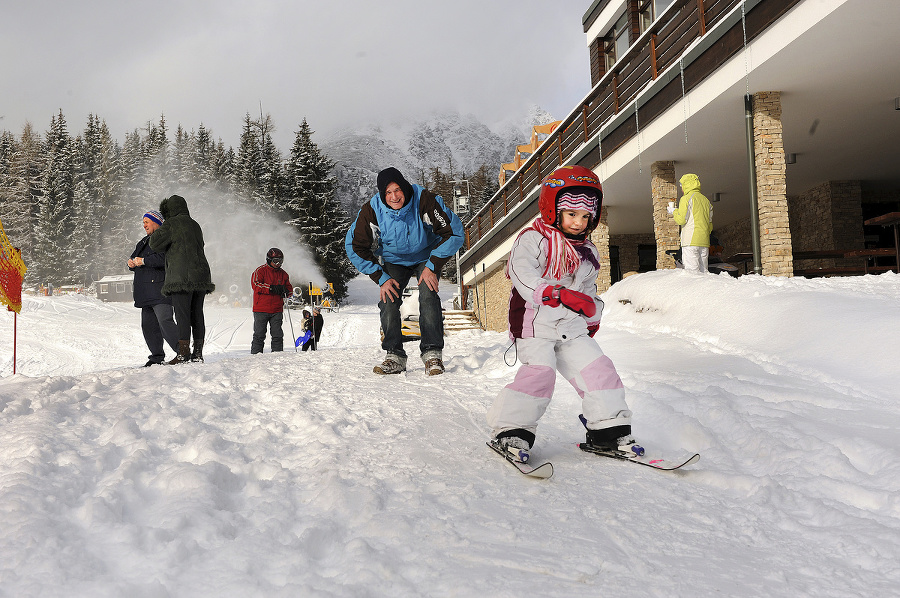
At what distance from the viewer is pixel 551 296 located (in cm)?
284

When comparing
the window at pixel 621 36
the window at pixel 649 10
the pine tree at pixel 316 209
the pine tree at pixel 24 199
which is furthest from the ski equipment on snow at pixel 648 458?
the pine tree at pixel 24 199

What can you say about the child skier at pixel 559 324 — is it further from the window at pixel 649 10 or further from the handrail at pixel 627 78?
the window at pixel 649 10

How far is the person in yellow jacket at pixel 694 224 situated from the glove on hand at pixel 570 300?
24.5 ft

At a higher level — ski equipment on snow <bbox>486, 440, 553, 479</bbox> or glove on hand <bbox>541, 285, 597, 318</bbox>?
glove on hand <bbox>541, 285, 597, 318</bbox>

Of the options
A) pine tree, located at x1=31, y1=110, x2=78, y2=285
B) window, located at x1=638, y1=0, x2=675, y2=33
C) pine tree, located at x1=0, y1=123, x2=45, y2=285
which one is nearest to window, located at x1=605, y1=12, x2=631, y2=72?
window, located at x1=638, y1=0, x2=675, y2=33

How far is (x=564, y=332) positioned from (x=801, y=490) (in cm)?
118

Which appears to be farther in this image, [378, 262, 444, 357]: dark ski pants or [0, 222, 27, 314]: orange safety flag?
[0, 222, 27, 314]: orange safety flag

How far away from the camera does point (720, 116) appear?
10625 mm

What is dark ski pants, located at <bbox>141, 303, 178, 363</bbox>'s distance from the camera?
677cm

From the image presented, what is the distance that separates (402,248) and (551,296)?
2.73m

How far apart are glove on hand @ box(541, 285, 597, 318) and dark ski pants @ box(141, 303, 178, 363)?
5.19m

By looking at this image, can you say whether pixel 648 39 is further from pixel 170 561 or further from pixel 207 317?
pixel 207 317

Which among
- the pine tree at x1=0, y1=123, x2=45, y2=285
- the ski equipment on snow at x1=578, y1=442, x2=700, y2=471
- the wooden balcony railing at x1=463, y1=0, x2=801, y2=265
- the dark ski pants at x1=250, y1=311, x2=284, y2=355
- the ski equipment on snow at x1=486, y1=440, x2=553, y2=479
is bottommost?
the ski equipment on snow at x1=578, y1=442, x2=700, y2=471

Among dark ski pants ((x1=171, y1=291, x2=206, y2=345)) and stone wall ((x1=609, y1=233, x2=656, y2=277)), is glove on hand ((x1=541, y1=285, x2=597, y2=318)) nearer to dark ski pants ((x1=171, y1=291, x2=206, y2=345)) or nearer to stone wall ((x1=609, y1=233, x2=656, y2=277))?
dark ski pants ((x1=171, y1=291, x2=206, y2=345))
